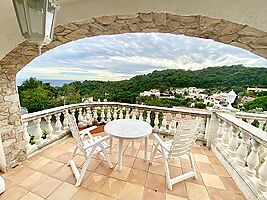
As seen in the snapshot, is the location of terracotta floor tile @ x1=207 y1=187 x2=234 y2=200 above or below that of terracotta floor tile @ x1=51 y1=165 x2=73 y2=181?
below

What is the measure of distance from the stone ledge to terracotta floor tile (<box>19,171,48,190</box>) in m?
2.60

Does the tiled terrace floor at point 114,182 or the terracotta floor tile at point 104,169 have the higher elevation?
the terracotta floor tile at point 104,169

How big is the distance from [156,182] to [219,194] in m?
0.79

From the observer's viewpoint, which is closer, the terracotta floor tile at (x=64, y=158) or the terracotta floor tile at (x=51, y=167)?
the terracotta floor tile at (x=51, y=167)

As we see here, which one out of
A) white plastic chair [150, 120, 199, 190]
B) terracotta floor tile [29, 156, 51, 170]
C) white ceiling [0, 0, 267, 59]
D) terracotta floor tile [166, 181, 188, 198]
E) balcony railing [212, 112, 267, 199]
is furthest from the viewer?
terracotta floor tile [29, 156, 51, 170]

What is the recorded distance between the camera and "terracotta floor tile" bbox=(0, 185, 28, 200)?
5.46 feet

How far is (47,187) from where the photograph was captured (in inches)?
71.3

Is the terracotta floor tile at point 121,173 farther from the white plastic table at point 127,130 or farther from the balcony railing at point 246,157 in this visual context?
the balcony railing at point 246,157

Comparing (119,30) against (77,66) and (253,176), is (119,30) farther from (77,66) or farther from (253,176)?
(77,66)

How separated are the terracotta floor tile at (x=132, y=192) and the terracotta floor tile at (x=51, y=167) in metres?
1.11

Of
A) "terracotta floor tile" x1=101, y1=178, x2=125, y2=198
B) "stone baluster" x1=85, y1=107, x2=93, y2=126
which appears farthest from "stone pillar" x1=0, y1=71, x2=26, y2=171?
"stone baluster" x1=85, y1=107, x2=93, y2=126

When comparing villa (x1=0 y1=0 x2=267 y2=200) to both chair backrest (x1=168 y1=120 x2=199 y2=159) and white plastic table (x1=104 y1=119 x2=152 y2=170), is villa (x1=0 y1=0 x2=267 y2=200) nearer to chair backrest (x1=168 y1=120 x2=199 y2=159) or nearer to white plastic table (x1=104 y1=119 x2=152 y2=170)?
chair backrest (x1=168 y1=120 x2=199 y2=159)

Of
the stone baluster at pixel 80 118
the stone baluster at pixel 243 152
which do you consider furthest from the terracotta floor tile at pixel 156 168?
the stone baluster at pixel 80 118

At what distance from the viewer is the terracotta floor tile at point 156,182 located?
185 centimetres
